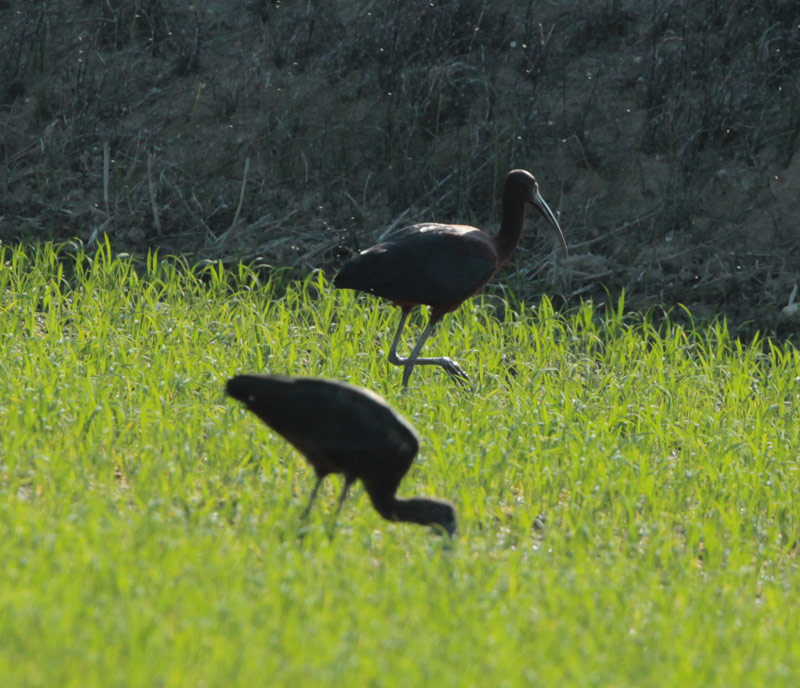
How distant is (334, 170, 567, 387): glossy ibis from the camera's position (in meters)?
7.16

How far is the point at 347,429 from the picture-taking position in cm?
493

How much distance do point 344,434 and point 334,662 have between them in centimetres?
148

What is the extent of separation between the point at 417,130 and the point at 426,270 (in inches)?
199

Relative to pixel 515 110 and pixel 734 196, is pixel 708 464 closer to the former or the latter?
pixel 734 196

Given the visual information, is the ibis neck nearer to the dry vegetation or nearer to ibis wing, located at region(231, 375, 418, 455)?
the dry vegetation

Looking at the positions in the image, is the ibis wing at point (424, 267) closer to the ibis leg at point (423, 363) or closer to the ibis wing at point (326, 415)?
the ibis leg at point (423, 363)

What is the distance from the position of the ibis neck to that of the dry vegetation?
2098mm

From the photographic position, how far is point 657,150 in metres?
11.9

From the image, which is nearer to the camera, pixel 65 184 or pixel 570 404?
pixel 570 404

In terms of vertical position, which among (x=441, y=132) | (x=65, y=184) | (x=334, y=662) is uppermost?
(x=334, y=662)

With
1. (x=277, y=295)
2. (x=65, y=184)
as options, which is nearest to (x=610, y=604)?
(x=277, y=295)

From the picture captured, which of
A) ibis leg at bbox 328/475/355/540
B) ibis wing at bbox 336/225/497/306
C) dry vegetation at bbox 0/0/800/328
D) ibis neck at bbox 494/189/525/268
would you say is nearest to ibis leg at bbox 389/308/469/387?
ibis wing at bbox 336/225/497/306

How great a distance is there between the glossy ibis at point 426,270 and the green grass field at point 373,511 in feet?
1.19

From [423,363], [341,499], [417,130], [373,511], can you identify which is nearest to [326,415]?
[341,499]
